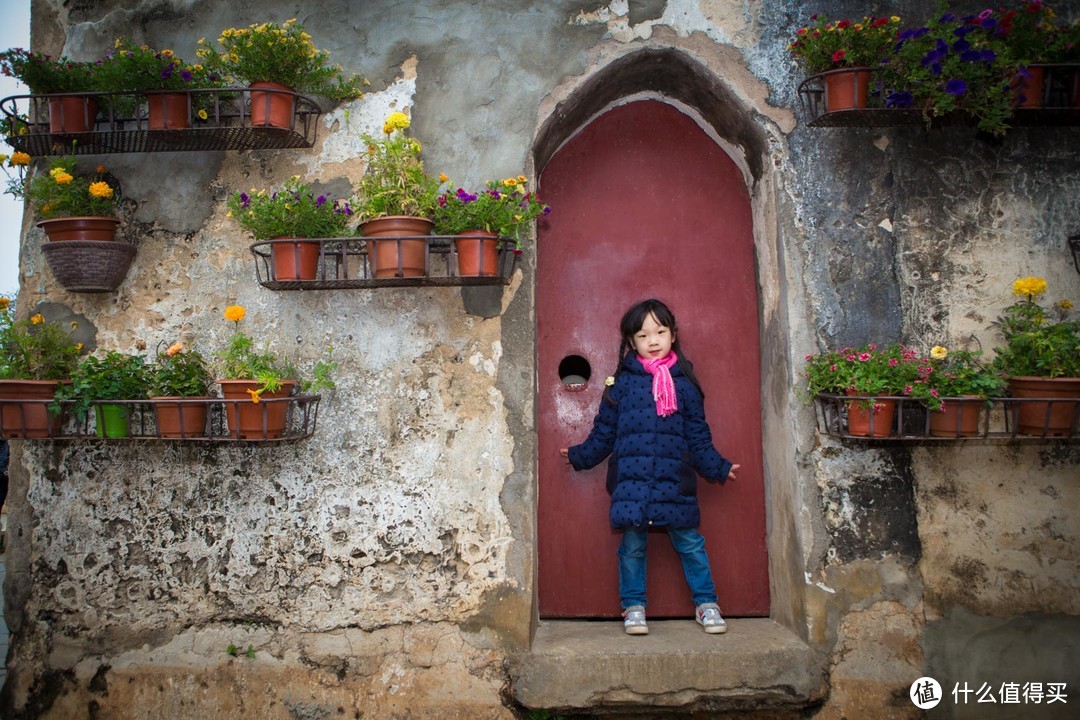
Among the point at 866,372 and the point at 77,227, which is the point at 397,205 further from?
the point at 866,372

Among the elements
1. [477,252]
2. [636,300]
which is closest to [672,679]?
[636,300]

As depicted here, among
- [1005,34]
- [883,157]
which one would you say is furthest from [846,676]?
[1005,34]

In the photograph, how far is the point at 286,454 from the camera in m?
3.18

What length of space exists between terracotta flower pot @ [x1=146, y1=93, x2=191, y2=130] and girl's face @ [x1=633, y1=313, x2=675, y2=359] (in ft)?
7.01

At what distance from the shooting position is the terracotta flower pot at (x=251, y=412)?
289 centimetres

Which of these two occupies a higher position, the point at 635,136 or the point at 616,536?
the point at 635,136

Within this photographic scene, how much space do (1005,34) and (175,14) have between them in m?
3.59

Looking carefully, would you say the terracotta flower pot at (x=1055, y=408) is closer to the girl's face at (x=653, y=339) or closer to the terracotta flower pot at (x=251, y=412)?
the girl's face at (x=653, y=339)

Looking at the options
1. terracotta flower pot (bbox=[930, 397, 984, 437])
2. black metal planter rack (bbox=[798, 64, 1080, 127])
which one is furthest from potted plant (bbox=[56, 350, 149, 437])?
terracotta flower pot (bbox=[930, 397, 984, 437])

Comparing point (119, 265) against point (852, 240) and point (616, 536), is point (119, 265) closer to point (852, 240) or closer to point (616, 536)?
point (616, 536)

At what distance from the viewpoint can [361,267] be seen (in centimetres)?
321

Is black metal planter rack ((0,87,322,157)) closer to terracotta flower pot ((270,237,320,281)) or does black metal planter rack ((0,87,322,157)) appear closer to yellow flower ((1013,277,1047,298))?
terracotta flower pot ((270,237,320,281))

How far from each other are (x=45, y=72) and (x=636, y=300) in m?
2.76

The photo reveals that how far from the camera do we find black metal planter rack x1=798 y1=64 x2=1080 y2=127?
2.99 m
